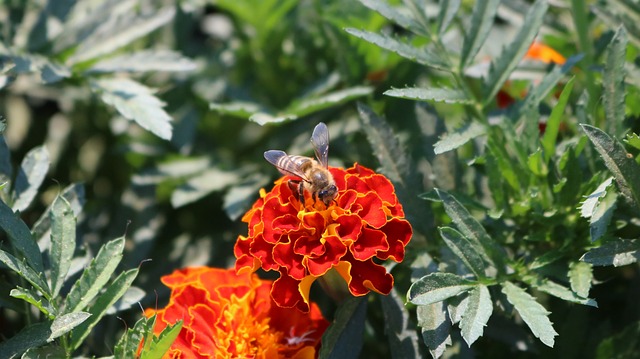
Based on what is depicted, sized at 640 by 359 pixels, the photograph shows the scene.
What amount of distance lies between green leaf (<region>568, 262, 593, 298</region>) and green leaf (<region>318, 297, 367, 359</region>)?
1.24 feet

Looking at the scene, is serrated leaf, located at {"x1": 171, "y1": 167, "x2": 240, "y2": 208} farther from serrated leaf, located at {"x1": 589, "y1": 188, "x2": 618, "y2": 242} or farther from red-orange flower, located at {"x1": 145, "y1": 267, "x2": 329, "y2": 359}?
serrated leaf, located at {"x1": 589, "y1": 188, "x2": 618, "y2": 242}

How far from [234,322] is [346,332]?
0.67 feet

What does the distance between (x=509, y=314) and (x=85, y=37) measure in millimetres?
1219

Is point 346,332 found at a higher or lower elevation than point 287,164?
lower

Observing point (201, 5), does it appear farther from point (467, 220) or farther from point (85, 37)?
point (467, 220)

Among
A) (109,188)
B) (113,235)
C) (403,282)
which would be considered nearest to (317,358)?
(403,282)

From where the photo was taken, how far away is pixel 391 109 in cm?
200

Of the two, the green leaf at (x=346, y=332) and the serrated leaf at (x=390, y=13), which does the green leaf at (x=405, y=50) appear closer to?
the serrated leaf at (x=390, y=13)

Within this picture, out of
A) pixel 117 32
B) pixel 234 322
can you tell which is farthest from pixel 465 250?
pixel 117 32

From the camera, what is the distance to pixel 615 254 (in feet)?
4.33

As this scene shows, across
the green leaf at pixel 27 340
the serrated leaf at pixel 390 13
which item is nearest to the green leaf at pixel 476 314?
the serrated leaf at pixel 390 13

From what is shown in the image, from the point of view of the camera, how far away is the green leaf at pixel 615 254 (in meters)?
1.30

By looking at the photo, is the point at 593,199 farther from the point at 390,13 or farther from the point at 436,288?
the point at 390,13

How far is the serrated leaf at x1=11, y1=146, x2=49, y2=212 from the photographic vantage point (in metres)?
1.50
